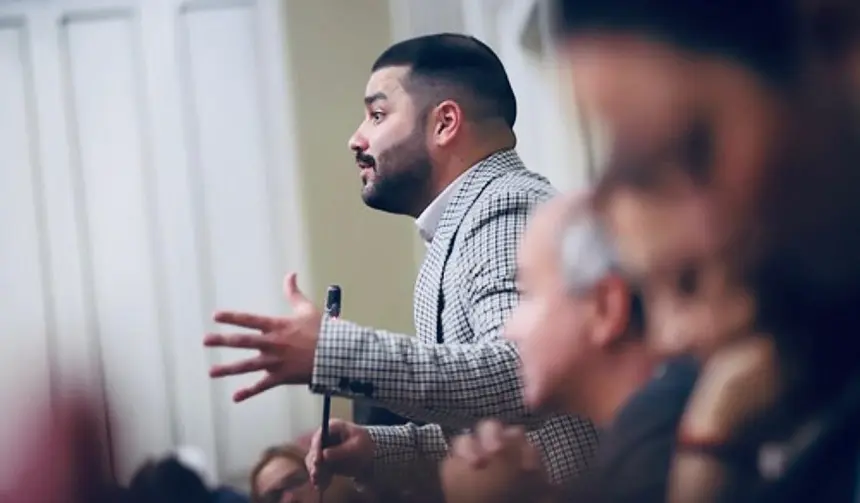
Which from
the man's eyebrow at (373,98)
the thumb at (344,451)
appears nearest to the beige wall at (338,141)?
the man's eyebrow at (373,98)

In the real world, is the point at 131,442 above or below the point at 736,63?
below

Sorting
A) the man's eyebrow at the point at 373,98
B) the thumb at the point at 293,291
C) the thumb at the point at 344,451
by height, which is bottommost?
the thumb at the point at 344,451

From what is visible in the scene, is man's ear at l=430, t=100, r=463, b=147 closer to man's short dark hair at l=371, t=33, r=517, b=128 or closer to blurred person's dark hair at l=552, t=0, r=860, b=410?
man's short dark hair at l=371, t=33, r=517, b=128

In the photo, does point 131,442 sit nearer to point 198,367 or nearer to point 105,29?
point 198,367

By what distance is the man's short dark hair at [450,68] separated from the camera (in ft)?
2.67

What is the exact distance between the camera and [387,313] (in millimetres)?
790

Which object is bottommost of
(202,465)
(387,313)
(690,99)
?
(202,465)

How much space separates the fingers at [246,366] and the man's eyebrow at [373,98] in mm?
213

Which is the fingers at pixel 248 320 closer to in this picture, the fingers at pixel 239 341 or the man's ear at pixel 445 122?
the fingers at pixel 239 341

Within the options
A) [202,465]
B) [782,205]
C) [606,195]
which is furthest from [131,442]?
[782,205]

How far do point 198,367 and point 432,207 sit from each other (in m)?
0.21

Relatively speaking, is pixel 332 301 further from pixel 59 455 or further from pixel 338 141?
A: pixel 59 455

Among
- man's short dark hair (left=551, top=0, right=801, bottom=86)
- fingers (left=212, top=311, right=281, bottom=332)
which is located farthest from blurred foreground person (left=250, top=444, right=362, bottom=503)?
man's short dark hair (left=551, top=0, right=801, bottom=86)

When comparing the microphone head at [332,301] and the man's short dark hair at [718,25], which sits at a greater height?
the man's short dark hair at [718,25]
